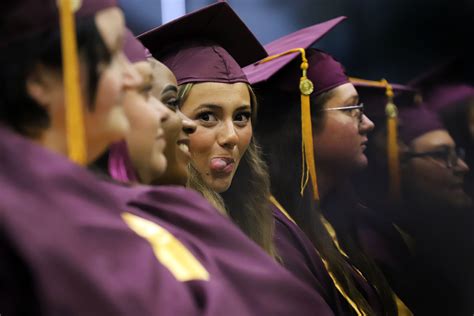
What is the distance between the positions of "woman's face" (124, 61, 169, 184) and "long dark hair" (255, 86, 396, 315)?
99cm

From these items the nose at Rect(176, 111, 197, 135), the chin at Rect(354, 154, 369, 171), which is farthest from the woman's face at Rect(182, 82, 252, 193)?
the chin at Rect(354, 154, 369, 171)

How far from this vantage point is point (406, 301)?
2.42 meters

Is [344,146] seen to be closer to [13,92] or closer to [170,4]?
[170,4]

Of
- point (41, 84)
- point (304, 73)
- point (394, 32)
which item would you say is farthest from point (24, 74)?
point (394, 32)

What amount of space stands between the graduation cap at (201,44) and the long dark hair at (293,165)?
309 millimetres

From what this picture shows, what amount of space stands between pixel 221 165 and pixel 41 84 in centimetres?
89

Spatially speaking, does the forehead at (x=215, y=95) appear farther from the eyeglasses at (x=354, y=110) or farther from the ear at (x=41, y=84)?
the ear at (x=41, y=84)

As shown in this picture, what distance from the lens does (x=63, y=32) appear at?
3.00 ft

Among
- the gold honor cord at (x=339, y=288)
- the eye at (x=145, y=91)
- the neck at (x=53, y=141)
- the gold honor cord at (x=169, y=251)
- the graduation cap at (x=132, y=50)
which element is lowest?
the gold honor cord at (x=339, y=288)

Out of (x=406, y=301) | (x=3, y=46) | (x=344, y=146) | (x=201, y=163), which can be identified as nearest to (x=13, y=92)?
(x=3, y=46)

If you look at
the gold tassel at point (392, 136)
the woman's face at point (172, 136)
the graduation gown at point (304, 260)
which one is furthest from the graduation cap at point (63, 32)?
the gold tassel at point (392, 136)

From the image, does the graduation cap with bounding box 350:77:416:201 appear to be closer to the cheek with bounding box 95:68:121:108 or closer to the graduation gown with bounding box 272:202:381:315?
the graduation gown with bounding box 272:202:381:315

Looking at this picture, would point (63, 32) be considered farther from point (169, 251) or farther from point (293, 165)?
point (293, 165)

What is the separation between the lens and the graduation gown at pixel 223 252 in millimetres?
1016
